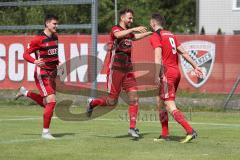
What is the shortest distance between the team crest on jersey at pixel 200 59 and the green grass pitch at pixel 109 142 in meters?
8.74

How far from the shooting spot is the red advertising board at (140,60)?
2731 cm

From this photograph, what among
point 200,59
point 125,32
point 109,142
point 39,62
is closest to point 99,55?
point 200,59

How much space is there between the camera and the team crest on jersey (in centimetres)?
2781

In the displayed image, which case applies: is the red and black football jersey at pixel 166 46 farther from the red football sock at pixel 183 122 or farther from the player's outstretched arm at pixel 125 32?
the red football sock at pixel 183 122

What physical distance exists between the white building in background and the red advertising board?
20.0 m

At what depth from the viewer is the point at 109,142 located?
42.3 ft

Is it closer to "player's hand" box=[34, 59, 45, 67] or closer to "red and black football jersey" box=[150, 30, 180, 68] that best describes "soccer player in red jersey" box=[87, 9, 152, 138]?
"red and black football jersey" box=[150, 30, 180, 68]

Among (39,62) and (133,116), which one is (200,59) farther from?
(39,62)

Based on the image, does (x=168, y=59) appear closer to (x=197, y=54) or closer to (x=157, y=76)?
(x=157, y=76)

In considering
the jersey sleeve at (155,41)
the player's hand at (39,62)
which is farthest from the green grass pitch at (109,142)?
the jersey sleeve at (155,41)

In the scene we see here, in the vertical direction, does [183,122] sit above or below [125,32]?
below

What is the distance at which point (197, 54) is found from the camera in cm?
2823

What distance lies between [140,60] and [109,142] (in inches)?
619

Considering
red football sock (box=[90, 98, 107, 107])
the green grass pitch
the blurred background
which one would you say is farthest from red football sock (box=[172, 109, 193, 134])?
the blurred background
